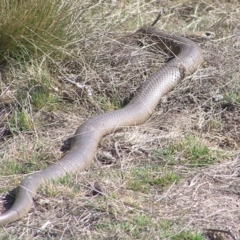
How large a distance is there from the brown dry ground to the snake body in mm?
67

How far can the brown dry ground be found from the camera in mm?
4293

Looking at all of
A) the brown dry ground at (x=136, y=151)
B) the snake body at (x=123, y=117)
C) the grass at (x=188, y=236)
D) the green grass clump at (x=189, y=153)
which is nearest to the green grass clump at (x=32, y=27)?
the brown dry ground at (x=136, y=151)

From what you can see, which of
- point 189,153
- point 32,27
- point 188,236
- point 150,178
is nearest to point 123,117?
point 189,153

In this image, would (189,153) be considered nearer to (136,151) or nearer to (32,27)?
(136,151)

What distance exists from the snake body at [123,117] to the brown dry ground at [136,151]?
7cm

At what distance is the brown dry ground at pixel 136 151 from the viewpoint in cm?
429

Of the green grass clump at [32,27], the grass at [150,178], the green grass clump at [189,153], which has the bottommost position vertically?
the green grass clump at [189,153]

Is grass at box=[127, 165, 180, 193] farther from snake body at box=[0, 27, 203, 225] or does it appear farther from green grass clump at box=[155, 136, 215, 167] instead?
snake body at box=[0, 27, 203, 225]

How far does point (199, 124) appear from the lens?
567 cm

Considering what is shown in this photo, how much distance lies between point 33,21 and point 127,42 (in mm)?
1228

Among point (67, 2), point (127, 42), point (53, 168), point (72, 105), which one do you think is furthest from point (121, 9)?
point (53, 168)

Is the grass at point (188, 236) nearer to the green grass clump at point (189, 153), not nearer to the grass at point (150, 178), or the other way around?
the grass at point (150, 178)

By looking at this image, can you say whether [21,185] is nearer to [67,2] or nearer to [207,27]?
[67,2]

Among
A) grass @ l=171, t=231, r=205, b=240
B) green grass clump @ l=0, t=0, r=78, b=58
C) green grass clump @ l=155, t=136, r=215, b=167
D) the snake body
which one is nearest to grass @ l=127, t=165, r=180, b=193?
green grass clump @ l=155, t=136, r=215, b=167
